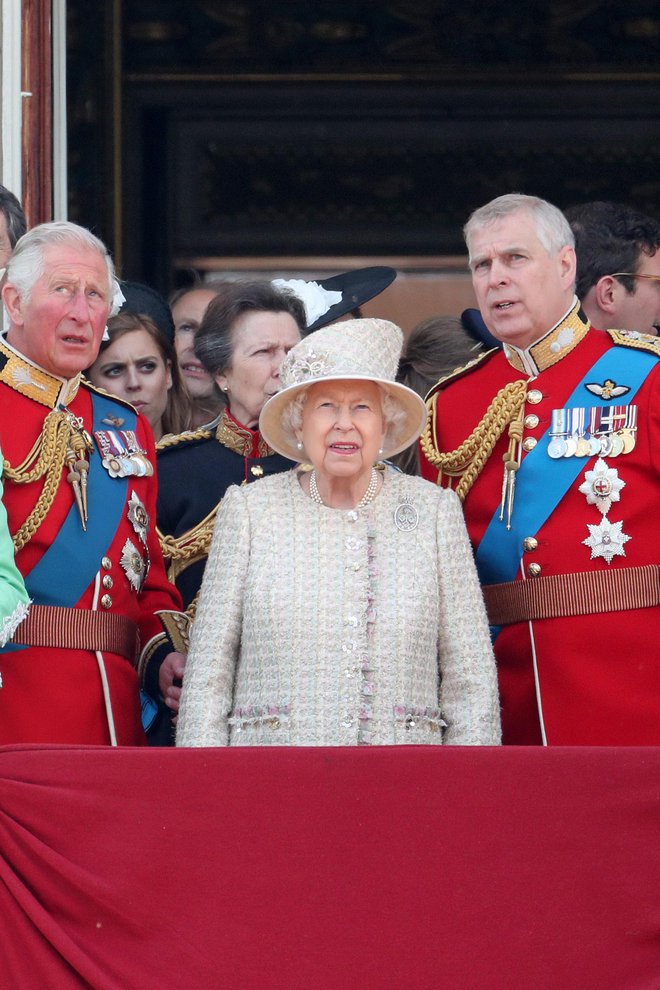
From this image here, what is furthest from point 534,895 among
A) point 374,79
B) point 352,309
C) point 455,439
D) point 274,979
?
point 374,79

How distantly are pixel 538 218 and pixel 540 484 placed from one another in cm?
46

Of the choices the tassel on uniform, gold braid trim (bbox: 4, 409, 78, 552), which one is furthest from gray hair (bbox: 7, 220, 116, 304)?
the tassel on uniform

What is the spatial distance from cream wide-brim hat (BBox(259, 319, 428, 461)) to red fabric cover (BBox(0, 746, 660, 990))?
0.69 m

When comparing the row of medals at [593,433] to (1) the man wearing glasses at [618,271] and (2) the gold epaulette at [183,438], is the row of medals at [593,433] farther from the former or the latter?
(2) the gold epaulette at [183,438]

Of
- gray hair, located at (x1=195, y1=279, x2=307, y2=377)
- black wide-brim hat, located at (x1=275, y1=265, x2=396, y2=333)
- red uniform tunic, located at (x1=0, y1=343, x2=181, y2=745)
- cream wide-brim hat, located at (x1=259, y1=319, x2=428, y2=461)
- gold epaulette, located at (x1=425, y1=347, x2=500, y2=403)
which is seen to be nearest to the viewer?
cream wide-brim hat, located at (x1=259, y1=319, x2=428, y2=461)

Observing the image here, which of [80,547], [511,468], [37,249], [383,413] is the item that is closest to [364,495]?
[383,413]

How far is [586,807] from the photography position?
111 inches

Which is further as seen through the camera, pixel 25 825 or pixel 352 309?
pixel 352 309

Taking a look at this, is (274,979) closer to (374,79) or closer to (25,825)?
(25,825)

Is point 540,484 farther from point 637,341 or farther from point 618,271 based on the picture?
point 618,271

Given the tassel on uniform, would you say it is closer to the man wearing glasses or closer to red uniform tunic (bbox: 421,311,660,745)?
red uniform tunic (bbox: 421,311,660,745)

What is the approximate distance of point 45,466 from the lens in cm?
353

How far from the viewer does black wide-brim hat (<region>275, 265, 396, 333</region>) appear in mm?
4227

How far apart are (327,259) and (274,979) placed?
4.36 m
